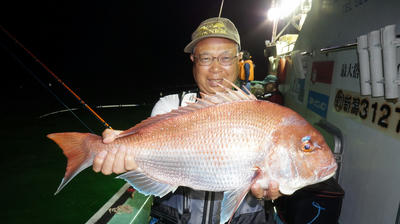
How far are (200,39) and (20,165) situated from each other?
622cm

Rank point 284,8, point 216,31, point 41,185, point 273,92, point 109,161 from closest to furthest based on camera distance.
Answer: point 109,161
point 216,31
point 41,185
point 273,92
point 284,8

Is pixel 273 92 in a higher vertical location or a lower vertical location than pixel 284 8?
lower

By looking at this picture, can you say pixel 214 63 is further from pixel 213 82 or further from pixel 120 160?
pixel 120 160

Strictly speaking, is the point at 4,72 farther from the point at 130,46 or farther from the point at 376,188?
the point at 130,46

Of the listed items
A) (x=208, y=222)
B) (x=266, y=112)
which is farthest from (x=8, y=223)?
(x=266, y=112)

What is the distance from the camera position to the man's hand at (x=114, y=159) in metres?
1.62

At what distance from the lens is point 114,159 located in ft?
5.31

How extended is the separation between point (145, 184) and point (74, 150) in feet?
2.03

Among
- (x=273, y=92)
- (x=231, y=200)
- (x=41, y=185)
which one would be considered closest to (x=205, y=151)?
(x=231, y=200)

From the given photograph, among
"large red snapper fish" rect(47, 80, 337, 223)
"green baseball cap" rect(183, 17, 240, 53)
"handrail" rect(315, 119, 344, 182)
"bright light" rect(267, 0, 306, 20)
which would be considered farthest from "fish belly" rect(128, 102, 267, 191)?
"bright light" rect(267, 0, 306, 20)

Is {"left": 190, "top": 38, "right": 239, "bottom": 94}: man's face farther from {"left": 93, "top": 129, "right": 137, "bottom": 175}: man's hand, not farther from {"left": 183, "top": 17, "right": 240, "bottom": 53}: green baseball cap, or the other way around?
{"left": 93, "top": 129, "right": 137, "bottom": 175}: man's hand

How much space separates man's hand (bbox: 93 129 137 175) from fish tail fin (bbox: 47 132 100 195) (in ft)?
0.24

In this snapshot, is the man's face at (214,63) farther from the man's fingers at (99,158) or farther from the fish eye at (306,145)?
the man's fingers at (99,158)

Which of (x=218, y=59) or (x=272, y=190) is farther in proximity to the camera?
(x=218, y=59)
